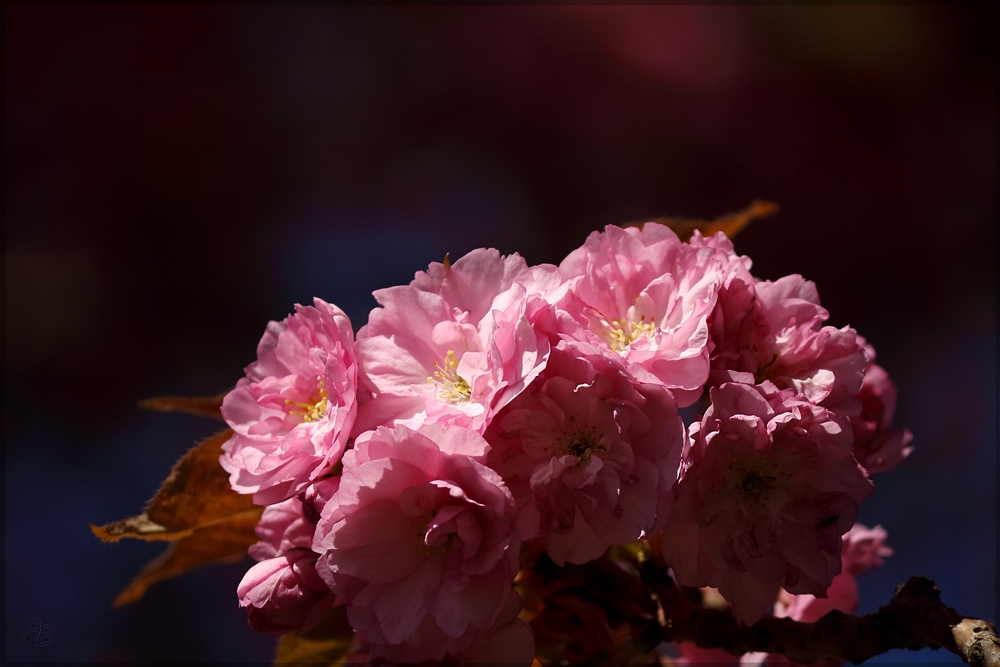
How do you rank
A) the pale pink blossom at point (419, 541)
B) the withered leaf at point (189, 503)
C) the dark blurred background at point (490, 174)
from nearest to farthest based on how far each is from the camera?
the pale pink blossom at point (419, 541), the withered leaf at point (189, 503), the dark blurred background at point (490, 174)

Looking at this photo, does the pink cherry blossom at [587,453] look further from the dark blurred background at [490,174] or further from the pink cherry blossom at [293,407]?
the dark blurred background at [490,174]

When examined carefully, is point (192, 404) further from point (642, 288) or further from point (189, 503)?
point (642, 288)

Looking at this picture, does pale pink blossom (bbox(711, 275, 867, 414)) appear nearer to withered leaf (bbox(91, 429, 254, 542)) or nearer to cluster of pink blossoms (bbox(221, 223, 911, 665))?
cluster of pink blossoms (bbox(221, 223, 911, 665))

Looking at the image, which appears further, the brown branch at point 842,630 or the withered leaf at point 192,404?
the withered leaf at point 192,404

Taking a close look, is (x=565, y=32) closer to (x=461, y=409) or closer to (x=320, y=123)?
(x=320, y=123)

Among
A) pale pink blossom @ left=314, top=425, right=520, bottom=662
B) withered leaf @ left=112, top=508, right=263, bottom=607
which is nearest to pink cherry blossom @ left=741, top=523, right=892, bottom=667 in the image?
pale pink blossom @ left=314, top=425, right=520, bottom=662

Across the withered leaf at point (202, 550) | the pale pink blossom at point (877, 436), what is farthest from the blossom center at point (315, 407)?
the pale pink blossom at point (877, 436)

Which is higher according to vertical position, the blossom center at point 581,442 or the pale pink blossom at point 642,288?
the pale pink blossom at point 642,288
